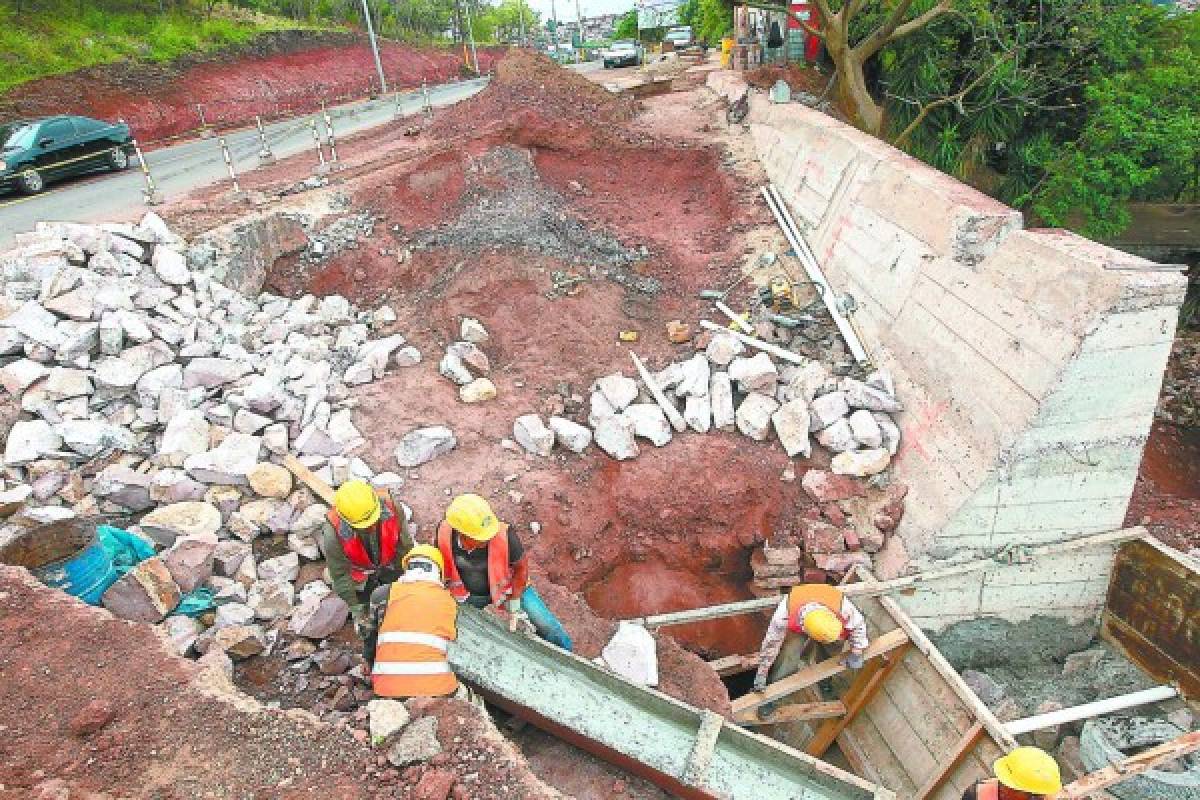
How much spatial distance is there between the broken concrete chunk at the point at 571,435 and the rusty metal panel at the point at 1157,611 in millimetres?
5315

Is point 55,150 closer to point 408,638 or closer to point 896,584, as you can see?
point 408,638

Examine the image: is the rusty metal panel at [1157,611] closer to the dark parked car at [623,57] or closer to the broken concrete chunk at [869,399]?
the broken concrete chunk at [869,399]

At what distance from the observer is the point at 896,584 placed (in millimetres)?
6473

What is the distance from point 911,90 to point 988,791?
40.7 ft

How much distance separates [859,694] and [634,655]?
2794 millimetres

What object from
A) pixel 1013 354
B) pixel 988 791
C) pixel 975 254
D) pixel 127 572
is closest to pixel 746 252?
pixel 975 254

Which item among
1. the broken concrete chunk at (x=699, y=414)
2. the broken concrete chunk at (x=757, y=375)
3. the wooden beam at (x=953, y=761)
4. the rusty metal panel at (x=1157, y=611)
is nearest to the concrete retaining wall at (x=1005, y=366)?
the rusty metal panel at (x=1157, y=611)

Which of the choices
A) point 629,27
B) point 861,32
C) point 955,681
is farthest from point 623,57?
point 955,681

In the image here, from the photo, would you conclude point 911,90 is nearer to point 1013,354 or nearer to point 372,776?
point 1013,354

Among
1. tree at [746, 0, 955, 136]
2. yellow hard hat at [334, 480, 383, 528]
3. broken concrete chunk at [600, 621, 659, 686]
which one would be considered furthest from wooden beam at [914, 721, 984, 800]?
tree at [746, 0, 955, 136]

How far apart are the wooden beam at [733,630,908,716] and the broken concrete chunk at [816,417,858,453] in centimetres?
203

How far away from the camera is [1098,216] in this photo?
33.2 feet

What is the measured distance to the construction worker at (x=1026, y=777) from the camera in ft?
13.5

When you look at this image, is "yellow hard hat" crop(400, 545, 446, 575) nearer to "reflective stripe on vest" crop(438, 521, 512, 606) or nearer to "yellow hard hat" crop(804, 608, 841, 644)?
"reflective stripe on vest" crop(438, 521, 512, 606)
